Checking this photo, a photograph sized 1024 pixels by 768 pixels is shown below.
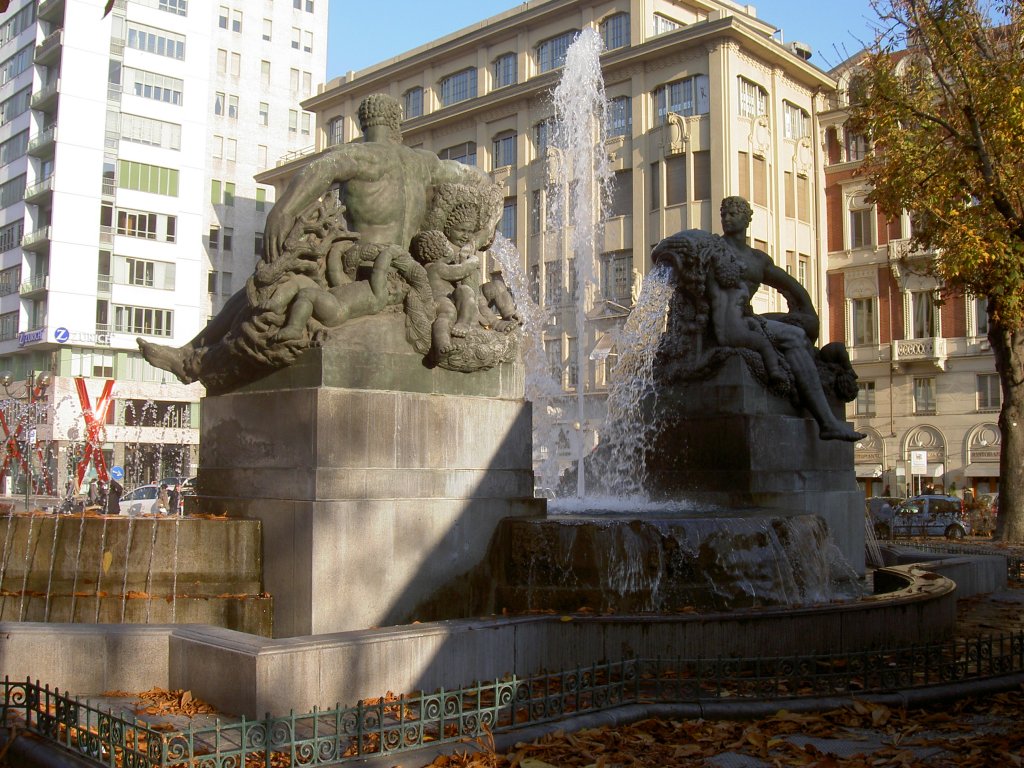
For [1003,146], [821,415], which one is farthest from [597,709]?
[1003,146]

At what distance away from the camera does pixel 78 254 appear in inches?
2217

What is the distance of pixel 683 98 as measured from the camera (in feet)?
154

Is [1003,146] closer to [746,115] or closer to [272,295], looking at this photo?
[272,295]

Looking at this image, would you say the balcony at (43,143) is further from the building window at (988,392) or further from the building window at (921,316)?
the building window at (988,392)

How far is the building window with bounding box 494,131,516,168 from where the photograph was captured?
53.2m

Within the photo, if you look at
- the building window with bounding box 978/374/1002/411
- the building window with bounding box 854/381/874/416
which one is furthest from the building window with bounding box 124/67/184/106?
the building window with bounding box 978/374/1002/411

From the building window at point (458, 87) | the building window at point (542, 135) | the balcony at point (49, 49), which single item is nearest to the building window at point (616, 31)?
the building window at point (542, 135)

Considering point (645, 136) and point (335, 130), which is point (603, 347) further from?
point (335, 130)

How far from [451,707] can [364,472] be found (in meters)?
2.49

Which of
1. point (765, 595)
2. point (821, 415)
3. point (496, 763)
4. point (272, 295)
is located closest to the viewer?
point (496, 763)

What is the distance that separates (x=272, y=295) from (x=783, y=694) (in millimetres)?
4470

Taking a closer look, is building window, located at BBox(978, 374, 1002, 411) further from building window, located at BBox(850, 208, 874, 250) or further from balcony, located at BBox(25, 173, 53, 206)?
balcony, located at BBox(25, 173, 53, 206)

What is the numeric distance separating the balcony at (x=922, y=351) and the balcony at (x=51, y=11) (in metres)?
46.2

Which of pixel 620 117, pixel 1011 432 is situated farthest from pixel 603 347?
pixel 1011 432
